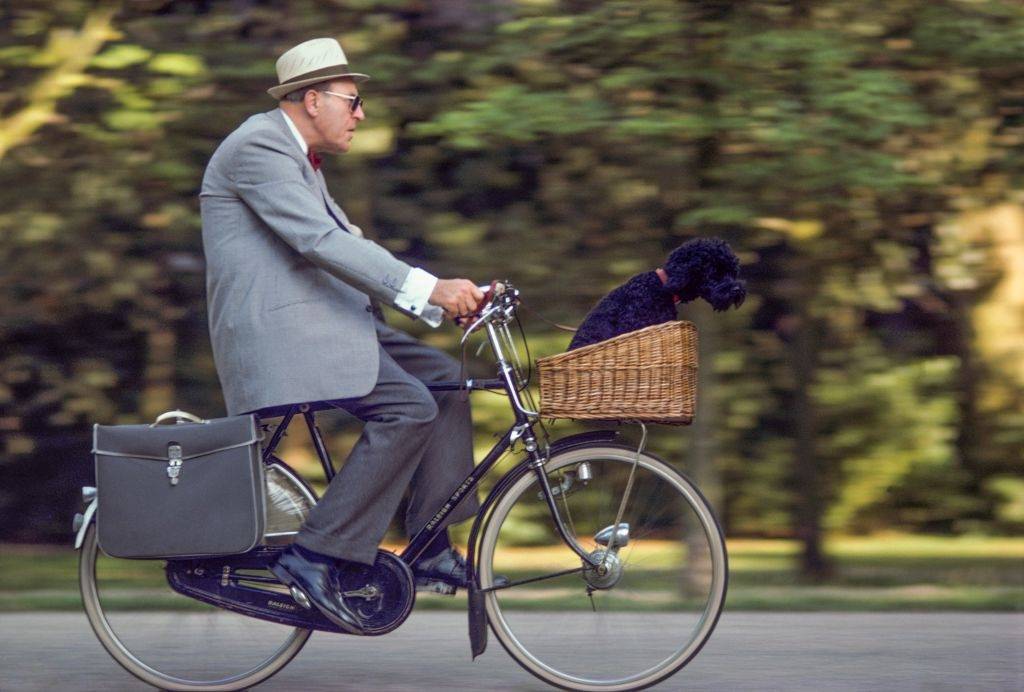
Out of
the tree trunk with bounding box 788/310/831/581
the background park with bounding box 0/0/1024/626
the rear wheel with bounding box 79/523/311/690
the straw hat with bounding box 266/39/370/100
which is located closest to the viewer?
the straw hat with bounding box 266/39/370/100

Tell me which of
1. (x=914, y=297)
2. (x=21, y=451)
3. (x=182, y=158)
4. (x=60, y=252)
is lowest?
(x=21, y=451)

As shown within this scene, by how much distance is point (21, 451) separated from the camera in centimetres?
802

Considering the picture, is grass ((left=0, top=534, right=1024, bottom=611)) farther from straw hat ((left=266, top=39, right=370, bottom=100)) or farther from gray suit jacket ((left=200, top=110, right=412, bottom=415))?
straw hat ((left=266, top=39, right=370, bottom=100))

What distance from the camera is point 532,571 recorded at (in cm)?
455

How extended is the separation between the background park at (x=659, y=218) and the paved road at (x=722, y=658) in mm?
611

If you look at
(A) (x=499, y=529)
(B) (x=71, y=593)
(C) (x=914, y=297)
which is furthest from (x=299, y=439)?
(C) (x=914, y=297)

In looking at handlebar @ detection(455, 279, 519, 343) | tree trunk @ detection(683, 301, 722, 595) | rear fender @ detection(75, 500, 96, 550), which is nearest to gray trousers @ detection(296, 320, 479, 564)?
handlebar @ detection(455, 279, 519, 343)

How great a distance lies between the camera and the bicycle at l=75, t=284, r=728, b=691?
4.41 m

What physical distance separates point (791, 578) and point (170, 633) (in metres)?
3.64

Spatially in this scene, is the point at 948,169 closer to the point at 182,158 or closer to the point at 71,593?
the point at 182,158

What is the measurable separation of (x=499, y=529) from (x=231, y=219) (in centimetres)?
122

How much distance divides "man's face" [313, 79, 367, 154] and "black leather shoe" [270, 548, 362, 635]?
1253mm

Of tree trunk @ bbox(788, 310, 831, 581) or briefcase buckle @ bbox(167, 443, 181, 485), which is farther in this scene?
tree trunk @ bbox(788, 310, 831, 581)

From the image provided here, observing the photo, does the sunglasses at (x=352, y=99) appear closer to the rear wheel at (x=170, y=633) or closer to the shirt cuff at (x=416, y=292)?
the shirt cuff at (x=416, y=292)
